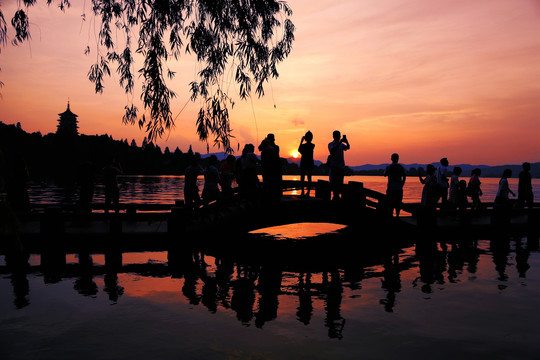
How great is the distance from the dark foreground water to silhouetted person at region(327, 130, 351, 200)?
2.99m

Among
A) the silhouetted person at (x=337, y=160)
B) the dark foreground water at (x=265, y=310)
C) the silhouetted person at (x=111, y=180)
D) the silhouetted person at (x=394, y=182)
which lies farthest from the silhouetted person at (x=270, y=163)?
the silhouetted person at (x=111, y=180)

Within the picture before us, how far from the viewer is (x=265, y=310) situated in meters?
7.61

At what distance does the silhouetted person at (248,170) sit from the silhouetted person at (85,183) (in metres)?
5.22

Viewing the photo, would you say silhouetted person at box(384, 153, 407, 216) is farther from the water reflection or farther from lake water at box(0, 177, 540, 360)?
lake water at box(0, 177, 540, 360)

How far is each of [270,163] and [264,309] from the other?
19.6 ft

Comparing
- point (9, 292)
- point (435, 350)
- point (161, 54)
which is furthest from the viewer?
point (161, 54)

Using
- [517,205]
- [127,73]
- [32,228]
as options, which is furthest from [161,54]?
[517,205]

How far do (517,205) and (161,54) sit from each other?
1645 centimetres

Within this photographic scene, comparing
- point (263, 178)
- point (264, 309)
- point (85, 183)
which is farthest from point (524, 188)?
point (85, 183)

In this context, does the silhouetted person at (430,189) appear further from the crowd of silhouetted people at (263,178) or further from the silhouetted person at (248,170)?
the silhouetted person at (248,170)

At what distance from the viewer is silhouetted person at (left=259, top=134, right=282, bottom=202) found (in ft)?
42.5

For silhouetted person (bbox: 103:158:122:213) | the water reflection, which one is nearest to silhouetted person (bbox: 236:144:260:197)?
the water reflection

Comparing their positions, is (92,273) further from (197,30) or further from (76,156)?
(76,156)

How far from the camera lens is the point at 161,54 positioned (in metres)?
9.70
